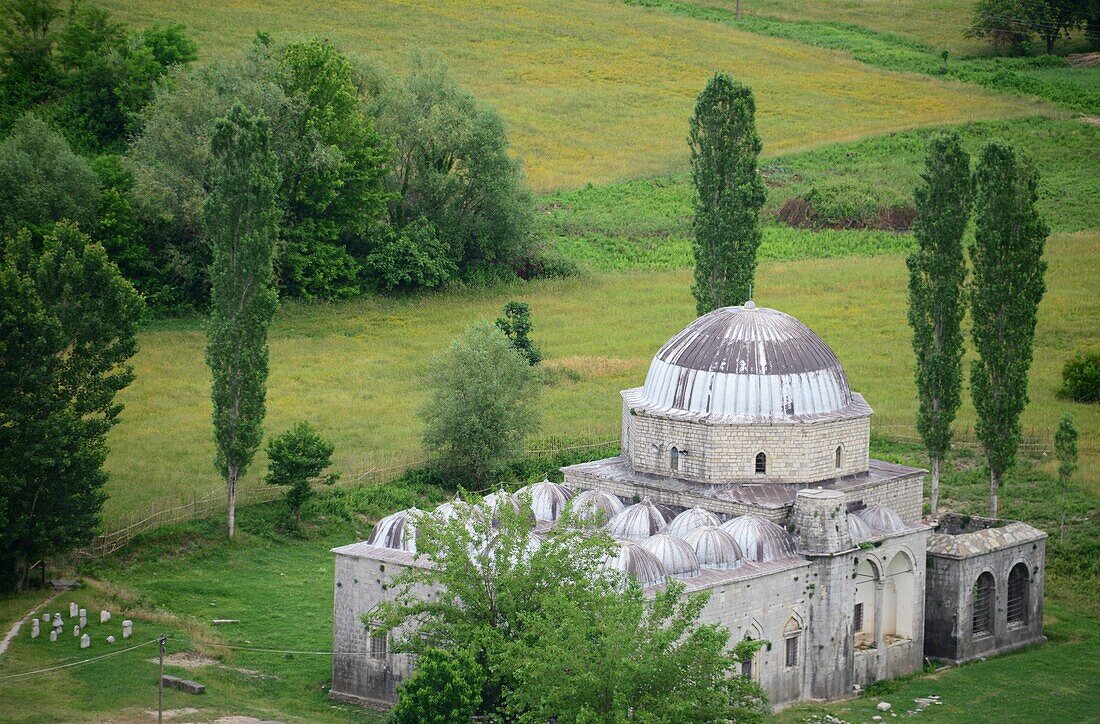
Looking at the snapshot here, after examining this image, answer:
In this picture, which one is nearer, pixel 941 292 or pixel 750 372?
pixel 750 372

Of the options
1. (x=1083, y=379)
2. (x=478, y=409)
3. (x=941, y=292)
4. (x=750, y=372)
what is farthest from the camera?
(x=1083, y=379)

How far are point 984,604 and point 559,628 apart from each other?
20750 millimetres

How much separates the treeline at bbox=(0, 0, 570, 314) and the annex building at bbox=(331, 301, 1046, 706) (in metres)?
38.0

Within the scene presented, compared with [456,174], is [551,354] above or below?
below

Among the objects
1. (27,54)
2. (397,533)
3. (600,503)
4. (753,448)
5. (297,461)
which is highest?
(27,54)

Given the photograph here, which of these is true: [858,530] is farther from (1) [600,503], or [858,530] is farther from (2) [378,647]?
(2) [378,647]

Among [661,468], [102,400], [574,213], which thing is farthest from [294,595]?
[574,213]

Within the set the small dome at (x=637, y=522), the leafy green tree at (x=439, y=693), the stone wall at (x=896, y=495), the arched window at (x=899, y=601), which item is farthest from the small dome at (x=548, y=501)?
the leafy green tree at (x=439, y=693)

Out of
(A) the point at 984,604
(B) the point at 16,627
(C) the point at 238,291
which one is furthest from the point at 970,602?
(B) the point at 16,627

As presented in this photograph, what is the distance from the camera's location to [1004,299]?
64375 millimetres

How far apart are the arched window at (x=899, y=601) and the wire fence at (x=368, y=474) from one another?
1631 cm

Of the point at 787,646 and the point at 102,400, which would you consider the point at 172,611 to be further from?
the point at 787,646

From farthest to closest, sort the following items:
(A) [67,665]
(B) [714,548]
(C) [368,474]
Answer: (C) [368,474] < (B) [714,548] < (A) [67,665]

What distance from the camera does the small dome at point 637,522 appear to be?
53.7m
